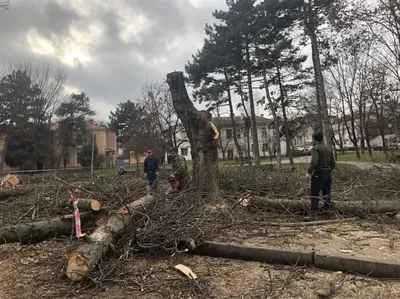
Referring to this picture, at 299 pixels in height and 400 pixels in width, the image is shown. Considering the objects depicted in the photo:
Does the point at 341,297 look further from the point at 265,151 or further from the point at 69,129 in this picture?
the point at 265,151

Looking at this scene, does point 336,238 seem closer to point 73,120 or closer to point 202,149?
point 202,149

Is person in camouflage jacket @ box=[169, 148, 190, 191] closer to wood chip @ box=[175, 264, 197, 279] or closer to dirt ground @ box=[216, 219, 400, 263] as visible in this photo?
dirt ground @ box=[216, 219, 400, 263]

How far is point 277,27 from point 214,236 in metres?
19.4

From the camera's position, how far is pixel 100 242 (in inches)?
170

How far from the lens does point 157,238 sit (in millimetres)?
4891

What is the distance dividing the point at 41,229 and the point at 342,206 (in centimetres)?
516

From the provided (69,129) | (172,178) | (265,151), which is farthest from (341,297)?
(265,151)

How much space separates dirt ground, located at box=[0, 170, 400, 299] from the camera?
11.9 feet

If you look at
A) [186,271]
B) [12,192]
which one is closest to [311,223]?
[186,271]

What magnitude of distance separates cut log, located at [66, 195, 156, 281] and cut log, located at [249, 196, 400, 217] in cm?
247

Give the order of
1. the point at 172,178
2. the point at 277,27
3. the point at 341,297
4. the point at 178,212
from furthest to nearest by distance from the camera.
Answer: the point at 277,27
the point at 172,178
the point at 178,212
the point at 341,297

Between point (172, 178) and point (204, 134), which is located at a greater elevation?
point (204, 134)

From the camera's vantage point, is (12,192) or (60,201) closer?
(60,201)

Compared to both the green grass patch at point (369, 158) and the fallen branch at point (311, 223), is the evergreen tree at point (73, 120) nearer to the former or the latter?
the green grass patch at point (369, 158)
